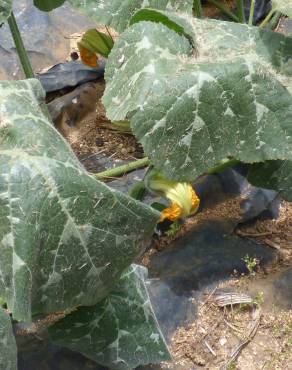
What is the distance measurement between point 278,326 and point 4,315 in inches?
32.4

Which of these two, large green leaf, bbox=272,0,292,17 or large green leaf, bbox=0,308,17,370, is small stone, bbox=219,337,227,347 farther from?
large green leaf, bbox=272,0,292,17

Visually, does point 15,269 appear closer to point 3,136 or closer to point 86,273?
point 86,273

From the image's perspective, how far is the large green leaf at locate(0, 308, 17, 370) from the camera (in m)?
1.42

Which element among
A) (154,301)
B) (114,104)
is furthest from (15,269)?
(154,301)

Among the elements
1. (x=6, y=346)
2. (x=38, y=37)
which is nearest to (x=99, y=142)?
(x=38, y=37)

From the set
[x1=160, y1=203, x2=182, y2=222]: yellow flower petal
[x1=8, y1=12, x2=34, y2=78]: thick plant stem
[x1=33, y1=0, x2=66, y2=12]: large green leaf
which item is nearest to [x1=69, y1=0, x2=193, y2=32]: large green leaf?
[x1=8, y1=12, x2=34, y2=78]: thick plant stem

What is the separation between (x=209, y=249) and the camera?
2.07m

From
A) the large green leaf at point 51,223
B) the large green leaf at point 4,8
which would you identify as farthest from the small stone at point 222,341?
the large green leaf at point 4,8

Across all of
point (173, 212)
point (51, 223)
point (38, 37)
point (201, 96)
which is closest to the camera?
point (51, 223)

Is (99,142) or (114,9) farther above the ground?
(114,9)

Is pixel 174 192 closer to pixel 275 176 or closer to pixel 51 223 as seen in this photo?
pixel 275 176

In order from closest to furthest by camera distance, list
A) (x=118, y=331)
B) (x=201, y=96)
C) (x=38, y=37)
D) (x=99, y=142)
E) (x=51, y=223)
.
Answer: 1. (x=51, y=223)
2. (x=201, y=96)
3. (x=118, y=331)
4. (x=99, y=142)
5. (x=38, y=37)

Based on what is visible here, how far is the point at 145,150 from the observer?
1507 millimetres

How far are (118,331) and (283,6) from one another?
92 centimetres
